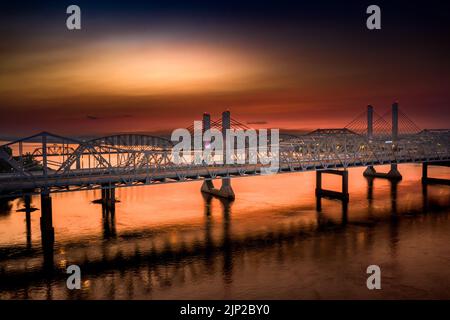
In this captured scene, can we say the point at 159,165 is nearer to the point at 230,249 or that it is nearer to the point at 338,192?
the point at 230,249

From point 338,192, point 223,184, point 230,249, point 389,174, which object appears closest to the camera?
point 230,249

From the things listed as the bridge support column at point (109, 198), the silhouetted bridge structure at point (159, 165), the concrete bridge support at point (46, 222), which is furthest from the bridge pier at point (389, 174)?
the concrete bridge support at point (46, 222)

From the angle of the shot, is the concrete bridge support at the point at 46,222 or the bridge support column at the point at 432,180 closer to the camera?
the concrete bridge support at the point at 46,222

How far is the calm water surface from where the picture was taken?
1258 inches

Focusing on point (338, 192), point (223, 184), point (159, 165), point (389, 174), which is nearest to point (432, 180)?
point (389, 174)

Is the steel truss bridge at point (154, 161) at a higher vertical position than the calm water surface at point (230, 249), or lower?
higher

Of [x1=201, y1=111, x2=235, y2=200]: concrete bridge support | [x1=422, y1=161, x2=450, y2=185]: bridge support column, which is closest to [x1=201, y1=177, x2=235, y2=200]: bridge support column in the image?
[x1=201, y1=111, x2=235, y2=200]: concrete bridge support

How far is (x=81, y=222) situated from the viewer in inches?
2105

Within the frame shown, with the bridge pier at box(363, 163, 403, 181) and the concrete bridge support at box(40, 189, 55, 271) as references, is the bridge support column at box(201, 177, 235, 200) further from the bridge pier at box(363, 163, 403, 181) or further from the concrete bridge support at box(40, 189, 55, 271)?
the bridge pier at box(363, 163, 403, 181)

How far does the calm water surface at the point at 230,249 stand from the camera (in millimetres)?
31953

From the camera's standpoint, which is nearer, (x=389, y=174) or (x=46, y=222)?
(x=46, y=222)

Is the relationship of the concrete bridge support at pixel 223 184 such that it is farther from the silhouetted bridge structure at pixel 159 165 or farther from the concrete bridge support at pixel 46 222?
the concrete bridge support at pixel 46 222

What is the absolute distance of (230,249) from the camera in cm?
4200
